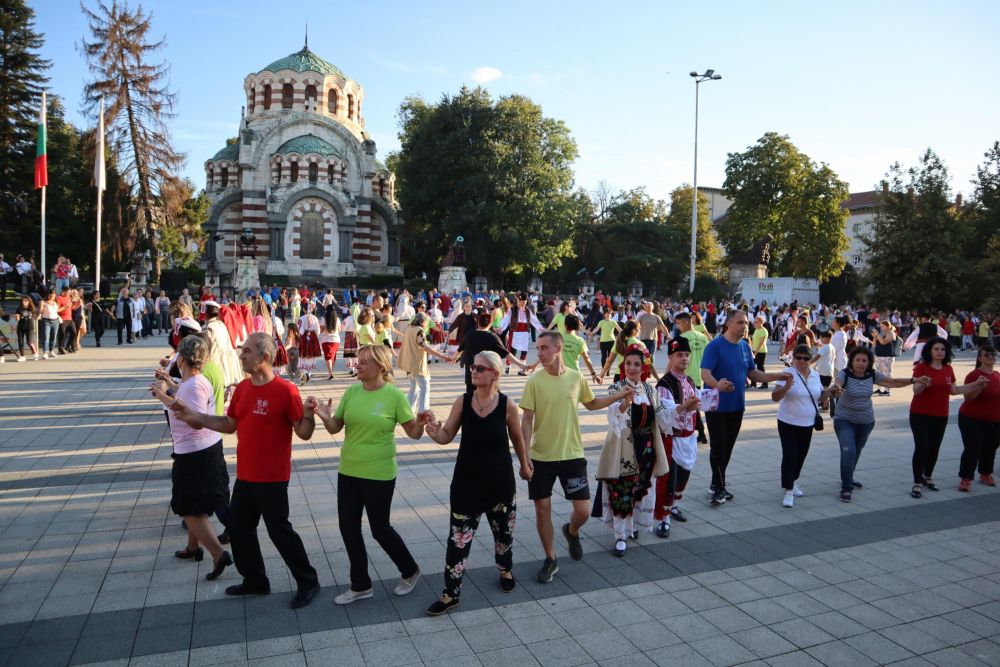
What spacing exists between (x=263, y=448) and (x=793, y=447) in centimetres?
514

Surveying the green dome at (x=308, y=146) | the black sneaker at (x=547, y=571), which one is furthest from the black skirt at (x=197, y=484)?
the green dome at (x=308, y=146)

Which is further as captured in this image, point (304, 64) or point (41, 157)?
point (304, 64)

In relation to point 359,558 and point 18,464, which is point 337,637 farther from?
point 18,464

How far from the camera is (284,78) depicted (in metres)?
46.4

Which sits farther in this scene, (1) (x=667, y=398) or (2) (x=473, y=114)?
(2) (x=473, y=114)

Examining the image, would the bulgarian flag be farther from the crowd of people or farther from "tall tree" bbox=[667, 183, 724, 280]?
"tall tree" bbox=[667, 183, 724, 280]

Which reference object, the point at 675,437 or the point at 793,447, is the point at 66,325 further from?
the point at 793,447

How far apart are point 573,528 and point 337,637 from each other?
1.97 m

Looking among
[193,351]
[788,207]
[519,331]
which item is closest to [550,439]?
[193,351]

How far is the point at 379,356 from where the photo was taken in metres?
4.58

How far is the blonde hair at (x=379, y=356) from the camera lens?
179 inches

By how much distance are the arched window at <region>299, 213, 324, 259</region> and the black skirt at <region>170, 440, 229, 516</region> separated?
134 feet

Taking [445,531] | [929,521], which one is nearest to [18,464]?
[445,531]

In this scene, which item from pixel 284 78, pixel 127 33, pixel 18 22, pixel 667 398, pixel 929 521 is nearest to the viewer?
pixel 667 398
